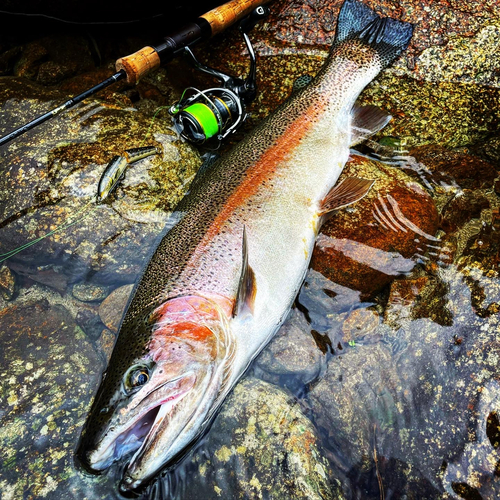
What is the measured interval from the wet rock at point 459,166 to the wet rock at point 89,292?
281cm

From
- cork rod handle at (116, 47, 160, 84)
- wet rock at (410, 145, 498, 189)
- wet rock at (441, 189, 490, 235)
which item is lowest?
wet rock at (441, 189, 490, 235)

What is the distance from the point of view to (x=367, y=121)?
3.53 m

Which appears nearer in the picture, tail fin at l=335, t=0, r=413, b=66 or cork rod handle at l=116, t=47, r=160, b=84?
cork rod handle at l=116, t=47, r=160, b=84

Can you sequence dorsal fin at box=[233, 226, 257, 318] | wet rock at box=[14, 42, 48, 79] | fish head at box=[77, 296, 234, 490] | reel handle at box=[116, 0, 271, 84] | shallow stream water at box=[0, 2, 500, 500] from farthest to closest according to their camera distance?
wet rock at box=[14, 42, 48, 79] < reel handle at box=[116, 0, 271, 84] < dorsal fin at box=[233, 226, 257, 318] < shallow stream water at box=[0, 2, 500, 500] < fish head at box=[77, 296, 234, 490]

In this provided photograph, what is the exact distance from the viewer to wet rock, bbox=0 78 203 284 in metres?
3.15

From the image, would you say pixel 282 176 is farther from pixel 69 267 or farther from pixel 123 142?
pixel 69 267

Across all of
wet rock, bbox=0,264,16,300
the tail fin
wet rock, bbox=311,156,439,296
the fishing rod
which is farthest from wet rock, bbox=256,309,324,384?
the tail fin

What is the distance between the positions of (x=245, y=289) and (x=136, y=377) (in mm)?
796

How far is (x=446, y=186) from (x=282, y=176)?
4.52 feet

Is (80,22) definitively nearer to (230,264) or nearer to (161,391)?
(230,264)

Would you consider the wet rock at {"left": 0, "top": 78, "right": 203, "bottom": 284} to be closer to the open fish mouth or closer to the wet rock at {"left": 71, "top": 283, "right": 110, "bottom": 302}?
the wet rock at {"left": 71, "top": 283, "right": 110, "bottom": 302}

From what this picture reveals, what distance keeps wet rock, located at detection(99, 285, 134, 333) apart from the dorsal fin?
3.08 feet

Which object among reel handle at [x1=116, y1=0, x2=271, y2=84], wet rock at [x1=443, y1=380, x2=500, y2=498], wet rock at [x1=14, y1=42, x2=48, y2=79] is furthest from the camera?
wet rock at [x1=14, y1=42, x2=48, y2=79]

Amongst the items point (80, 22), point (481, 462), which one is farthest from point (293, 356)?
point (80, 22)
